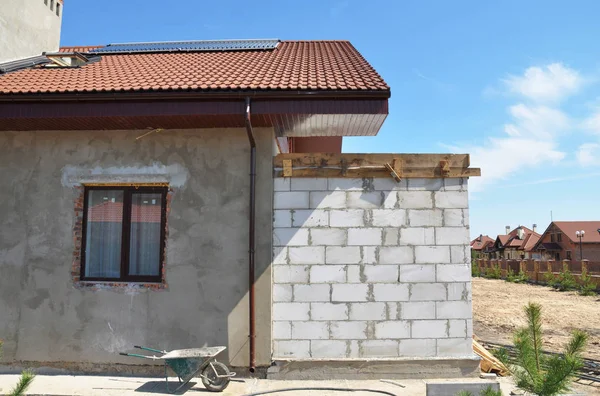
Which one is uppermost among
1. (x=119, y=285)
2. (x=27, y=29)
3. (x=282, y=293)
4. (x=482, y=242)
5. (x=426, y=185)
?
(x=27, y=29)

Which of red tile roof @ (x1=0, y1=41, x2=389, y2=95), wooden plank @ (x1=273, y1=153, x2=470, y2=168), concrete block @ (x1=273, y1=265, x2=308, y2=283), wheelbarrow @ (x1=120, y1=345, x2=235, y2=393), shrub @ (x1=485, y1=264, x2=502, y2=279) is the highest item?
red tile roof @ (x1=0, y1=41, x2=389, y2=95)

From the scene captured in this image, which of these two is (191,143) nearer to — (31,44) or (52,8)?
(31,44)

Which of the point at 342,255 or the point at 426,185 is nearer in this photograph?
the point at 342,255

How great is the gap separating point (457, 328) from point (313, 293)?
7.19ft

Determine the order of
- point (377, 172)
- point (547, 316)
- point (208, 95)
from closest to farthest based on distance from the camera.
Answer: point (208, 95)
point (377, 172)
point (547, 316)

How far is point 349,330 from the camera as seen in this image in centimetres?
682

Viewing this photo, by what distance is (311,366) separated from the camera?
675cm

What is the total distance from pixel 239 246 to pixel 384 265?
221 centimetres

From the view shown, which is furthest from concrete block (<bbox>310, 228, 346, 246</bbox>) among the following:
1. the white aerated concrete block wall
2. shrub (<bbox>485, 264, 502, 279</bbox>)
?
shrub (<bbox>485, 264, 502, 279</bbox>)

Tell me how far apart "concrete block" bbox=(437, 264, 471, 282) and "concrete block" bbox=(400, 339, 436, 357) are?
3.11 feet

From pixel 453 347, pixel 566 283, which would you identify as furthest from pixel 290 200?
pixel 566 283

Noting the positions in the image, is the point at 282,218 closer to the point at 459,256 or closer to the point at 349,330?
the point at 349,330

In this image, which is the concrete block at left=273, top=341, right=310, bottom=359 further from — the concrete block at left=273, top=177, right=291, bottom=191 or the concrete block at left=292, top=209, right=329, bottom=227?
the concrete block at left=273, top=177, right=291, bottom=191

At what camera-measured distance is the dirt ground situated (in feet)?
39.4
